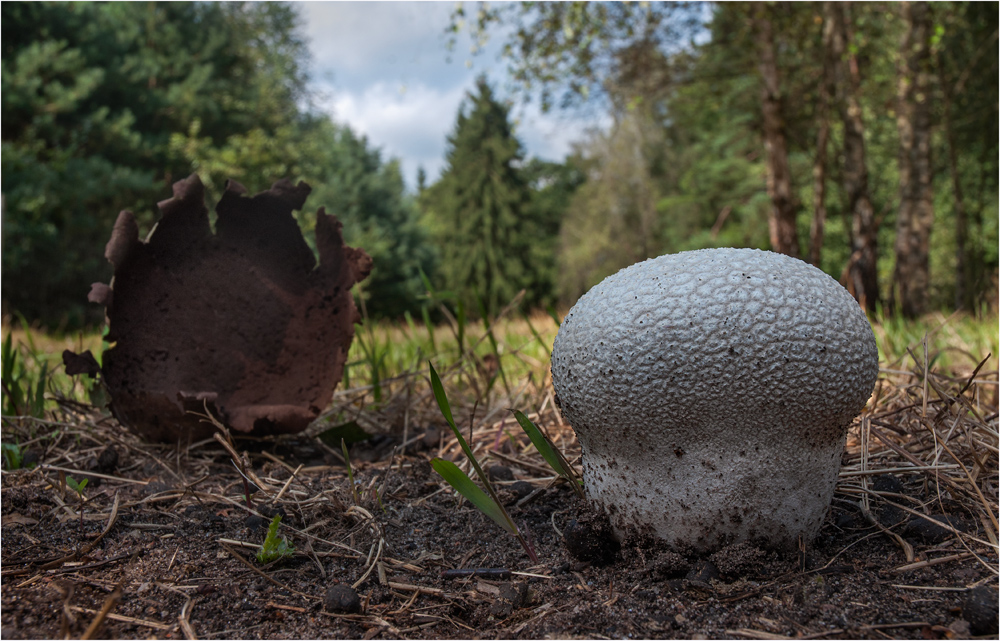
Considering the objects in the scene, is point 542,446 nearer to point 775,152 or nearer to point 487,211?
point 775,152

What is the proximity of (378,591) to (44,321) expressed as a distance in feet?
47.8

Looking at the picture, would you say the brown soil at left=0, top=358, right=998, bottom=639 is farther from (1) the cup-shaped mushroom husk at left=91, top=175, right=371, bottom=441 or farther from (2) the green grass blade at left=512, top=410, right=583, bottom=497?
(1) the cup-shaped mushroom husk at left=91, top=175, right=371, bottom=441

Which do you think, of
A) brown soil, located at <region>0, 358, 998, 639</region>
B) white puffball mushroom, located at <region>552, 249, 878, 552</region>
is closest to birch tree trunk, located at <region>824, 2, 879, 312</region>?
brown soil, located at <region>0, 358, 998, 639</region>

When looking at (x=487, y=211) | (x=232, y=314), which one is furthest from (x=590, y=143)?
(x=232, y=314)

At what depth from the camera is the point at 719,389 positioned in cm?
131

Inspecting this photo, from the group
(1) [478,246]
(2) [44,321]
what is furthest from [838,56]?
(1) [478,246]

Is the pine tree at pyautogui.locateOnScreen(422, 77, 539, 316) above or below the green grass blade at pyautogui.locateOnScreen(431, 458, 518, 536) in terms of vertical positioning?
above

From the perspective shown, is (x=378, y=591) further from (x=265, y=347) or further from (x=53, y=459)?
(x=53, y=459)

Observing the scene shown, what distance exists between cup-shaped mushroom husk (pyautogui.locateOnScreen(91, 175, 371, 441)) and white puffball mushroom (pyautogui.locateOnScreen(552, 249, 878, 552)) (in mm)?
1173

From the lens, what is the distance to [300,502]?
171cm

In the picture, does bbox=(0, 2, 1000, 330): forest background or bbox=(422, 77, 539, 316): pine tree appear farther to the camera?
bbox=(422, 77, 539, 316): pine tree

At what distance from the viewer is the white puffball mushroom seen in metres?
1.30

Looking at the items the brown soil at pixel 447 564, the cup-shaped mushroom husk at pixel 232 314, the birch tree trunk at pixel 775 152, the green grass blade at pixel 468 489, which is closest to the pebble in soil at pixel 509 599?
the brown soil at pixel 447 564

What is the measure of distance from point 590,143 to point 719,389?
23.6m
